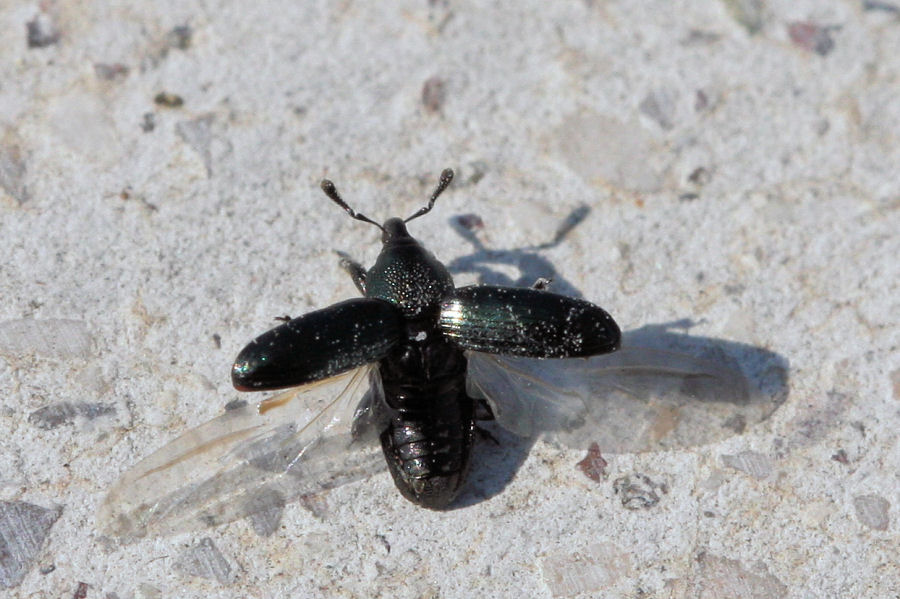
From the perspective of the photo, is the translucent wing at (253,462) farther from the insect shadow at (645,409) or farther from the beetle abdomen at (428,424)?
the insect shadow at (645,409)

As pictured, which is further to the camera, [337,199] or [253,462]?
[337,199]

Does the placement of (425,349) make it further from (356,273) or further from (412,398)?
(356,273)

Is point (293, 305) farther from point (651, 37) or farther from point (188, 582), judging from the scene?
A: point (651, 37)

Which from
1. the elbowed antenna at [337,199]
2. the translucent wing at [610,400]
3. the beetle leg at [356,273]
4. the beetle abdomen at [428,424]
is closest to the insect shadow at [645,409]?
the translucent wing at [610,400]

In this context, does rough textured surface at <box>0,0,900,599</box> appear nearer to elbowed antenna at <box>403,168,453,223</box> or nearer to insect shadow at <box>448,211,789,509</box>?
insect shadow at <box>448,211,789,509</box>

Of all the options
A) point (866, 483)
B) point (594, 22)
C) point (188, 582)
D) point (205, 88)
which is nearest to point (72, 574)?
point (188, 582)

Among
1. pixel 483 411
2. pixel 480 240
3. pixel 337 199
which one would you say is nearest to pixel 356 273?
pixel 337 199
